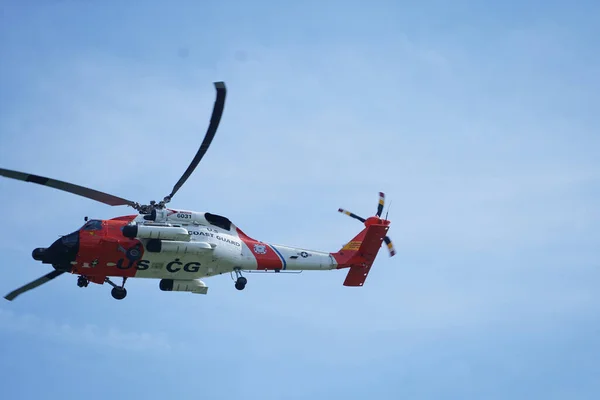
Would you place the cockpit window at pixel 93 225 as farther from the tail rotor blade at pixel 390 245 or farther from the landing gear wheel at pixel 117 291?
the tail rotor blade at pixel 390 245

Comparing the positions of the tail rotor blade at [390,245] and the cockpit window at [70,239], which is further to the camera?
the tail rotor blade at [390,245]

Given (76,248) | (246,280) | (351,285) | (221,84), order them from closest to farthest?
(221,84) → (76,248) → (246,280) → (351,285)

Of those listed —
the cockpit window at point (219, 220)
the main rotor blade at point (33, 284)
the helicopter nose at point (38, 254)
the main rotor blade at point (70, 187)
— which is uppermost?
the cockpit window at point (219, 220)

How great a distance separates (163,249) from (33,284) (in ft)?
15.4

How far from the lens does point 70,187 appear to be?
1110 inches

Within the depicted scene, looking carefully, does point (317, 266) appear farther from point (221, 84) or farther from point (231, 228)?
point (221, 84)

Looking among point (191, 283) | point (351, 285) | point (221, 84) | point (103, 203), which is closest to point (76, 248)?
point (103, 203)

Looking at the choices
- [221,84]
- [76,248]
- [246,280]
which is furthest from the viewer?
[246,280]

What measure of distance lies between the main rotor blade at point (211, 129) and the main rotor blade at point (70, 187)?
6.66 ft

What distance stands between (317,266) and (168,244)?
6426 millimetres

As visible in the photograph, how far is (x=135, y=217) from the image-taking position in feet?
99.5

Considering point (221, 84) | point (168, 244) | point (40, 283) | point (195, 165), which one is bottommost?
point (40, 283)

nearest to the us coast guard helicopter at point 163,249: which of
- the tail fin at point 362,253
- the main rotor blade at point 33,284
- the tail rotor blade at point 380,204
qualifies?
the main rotor blade at point 33,284

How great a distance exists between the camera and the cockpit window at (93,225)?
29578 mm
